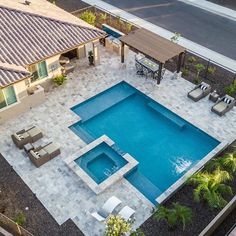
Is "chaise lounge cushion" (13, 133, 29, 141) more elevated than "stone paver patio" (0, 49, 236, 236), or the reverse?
"chaise lounge cushion" (13, 133, 29, 141)

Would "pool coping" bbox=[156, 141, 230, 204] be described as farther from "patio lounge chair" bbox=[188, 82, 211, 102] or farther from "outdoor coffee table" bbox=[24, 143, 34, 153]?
"outdoor coffee table" bbox=[24, 143, 34, 153]

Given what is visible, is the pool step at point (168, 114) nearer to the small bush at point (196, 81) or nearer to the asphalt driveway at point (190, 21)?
the small bush at point (196, 81)

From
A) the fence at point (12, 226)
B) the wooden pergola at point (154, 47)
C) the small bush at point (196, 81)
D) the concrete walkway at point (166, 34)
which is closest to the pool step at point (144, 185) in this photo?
the fence at point (12, 226)

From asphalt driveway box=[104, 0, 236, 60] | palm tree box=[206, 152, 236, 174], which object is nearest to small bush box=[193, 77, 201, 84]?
asphalt driveway box=[104, 0, 236, 60]

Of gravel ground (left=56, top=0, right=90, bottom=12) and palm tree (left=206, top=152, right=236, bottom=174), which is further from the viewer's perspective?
gravel ground (left=56, top=0, right=90, bottom=12)

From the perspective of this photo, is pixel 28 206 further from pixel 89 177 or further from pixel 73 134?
pixel 73 134
